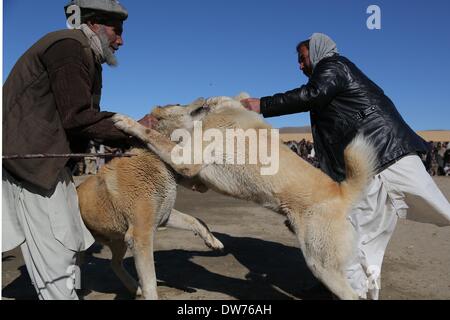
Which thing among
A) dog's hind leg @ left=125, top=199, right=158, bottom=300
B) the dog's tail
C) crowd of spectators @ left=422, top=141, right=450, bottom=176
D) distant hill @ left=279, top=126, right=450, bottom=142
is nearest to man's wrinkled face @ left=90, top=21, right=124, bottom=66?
dog's hind leg @ left=125, top=199, right=158, bottom=300

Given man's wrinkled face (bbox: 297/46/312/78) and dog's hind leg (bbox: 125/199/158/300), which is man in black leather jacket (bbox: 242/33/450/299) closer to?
man's wrinkled face (bbox: 297/46/312/78)

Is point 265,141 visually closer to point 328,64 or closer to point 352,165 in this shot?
point 352,165

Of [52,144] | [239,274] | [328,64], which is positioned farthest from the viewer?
[239,274]

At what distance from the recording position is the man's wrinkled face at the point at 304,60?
4539 millimetres

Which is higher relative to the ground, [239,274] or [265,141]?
[265,141]

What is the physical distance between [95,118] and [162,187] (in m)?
1.00

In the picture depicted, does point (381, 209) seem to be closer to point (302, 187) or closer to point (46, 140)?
point (302, 187)

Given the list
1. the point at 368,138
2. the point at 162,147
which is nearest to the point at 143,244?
the point at 162,147

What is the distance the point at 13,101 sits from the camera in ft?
9.72

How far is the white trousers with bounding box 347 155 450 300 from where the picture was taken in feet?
12.7

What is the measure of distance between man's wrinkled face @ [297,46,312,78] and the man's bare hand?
33.3 inches

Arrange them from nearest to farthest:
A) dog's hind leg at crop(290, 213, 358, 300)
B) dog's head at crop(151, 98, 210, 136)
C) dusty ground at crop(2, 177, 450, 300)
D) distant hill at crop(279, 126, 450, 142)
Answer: dog's hind leg at crop(290, 213, 358, 300) → dog's head at crop(151, 98, 210, 136) → dusty ground at crop(2, 177, 450, 300) → distant hill at crop(279, 126, 450, 142)

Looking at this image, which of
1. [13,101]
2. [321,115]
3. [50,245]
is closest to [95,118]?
[13,101]

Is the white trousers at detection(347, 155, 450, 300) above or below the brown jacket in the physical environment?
below
